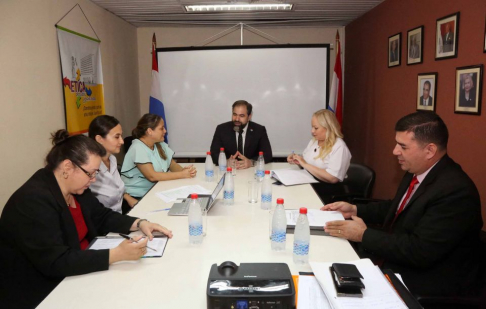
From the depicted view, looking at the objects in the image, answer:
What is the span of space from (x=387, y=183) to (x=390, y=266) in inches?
100

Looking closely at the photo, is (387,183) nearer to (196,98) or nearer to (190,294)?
(196,98)

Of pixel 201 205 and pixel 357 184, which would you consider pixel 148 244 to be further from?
pixel 357 184

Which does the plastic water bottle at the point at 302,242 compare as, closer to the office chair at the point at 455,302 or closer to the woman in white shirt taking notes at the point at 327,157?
the office chair at the point at 455,302

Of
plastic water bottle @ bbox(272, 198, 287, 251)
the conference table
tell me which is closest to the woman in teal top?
the conference table

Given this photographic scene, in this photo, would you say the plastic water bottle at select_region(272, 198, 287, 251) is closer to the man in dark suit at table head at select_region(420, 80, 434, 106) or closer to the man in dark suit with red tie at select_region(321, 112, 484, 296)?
the man in dark suit with red tie at select_region(321, 112, 484, 296)

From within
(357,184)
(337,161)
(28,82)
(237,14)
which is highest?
(237,14)

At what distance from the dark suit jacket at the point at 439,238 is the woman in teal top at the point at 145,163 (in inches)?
70.8

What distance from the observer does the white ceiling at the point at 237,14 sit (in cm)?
416

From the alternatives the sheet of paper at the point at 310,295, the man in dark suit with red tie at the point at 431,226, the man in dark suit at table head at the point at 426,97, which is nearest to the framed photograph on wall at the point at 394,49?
the man in dark suit at table head at the point at 426,97

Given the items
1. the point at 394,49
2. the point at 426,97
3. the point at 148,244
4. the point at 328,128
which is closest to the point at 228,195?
the point at 148,244

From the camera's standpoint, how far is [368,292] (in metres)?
1.24

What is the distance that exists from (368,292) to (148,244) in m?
1.02

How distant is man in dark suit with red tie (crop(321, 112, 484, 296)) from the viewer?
1.65 metres

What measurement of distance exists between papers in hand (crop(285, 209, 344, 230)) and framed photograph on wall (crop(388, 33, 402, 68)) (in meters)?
2.45
